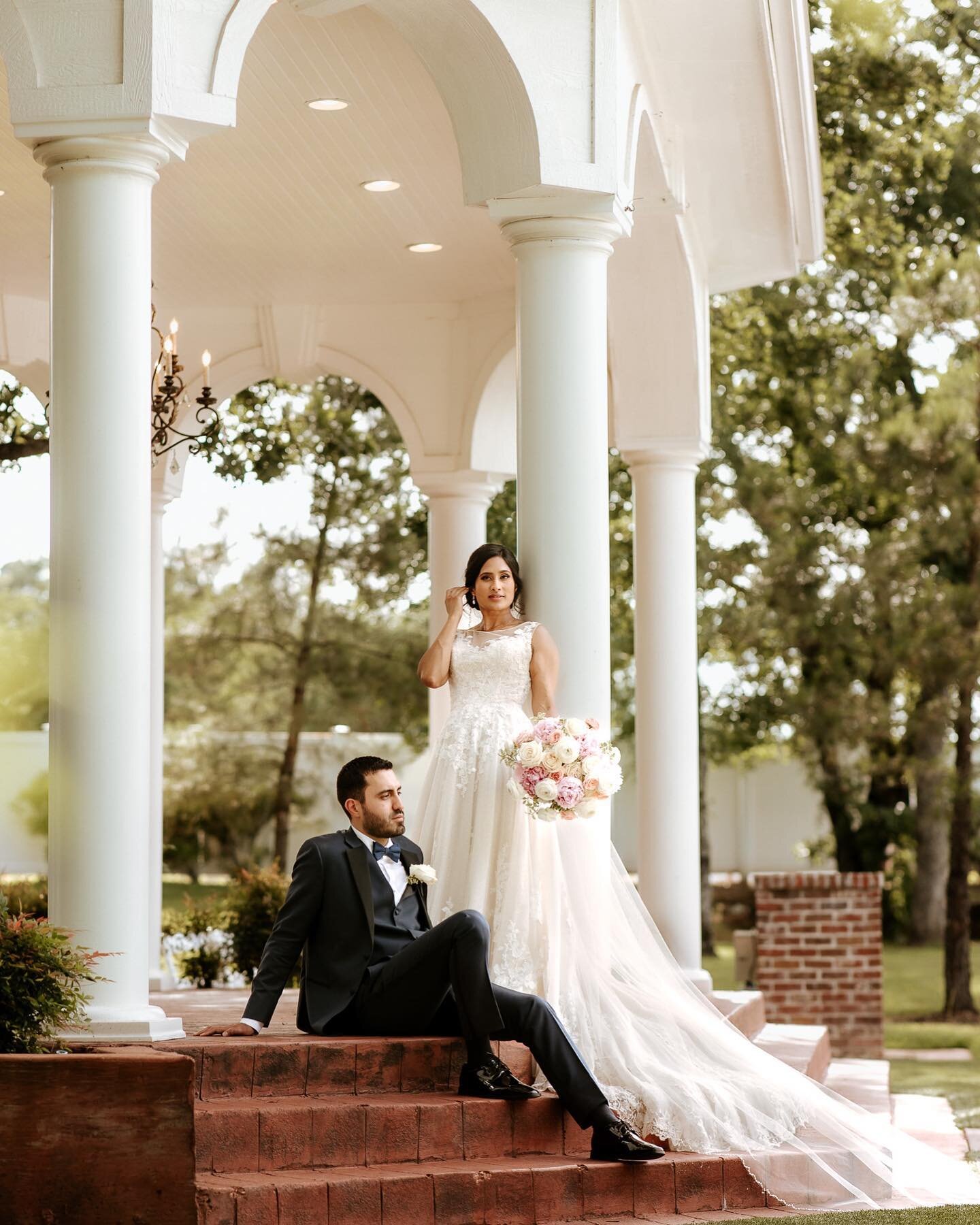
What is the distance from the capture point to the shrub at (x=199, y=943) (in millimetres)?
12930

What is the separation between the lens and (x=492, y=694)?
7.63 meters

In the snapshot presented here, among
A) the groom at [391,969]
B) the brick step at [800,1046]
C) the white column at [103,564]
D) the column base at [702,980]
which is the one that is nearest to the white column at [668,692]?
the column base at [702,980]

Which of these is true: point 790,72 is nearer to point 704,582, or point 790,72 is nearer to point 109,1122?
point 109,1122

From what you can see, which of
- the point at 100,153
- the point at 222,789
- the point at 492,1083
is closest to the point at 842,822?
the point at 222,789

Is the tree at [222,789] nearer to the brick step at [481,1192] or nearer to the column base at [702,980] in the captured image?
the column base at [702,980]

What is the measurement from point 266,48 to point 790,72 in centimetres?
286

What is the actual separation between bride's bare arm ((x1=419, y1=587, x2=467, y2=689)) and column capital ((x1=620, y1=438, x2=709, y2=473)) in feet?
12.9

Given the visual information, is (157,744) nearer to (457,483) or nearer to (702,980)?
(457,483)

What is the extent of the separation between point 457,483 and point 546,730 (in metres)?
5.85

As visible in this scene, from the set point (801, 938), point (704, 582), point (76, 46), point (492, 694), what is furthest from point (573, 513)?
point (704, 582)

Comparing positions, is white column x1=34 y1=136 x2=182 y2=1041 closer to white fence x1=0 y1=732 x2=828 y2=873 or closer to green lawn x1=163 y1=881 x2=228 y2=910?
white fence x1=0 y1=732 x2=828 y2=873

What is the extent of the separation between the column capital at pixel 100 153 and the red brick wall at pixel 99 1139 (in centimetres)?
316

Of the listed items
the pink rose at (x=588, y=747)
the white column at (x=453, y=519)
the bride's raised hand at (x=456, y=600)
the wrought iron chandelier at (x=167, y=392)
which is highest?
the wrought iron chandelier at (x=167, y=392)

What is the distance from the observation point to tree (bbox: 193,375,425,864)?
2103 centimetres
